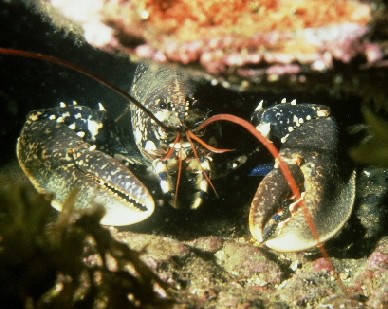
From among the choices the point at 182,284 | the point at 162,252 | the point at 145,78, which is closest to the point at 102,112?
the point at 145,78

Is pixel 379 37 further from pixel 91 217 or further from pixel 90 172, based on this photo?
pixel 90 172

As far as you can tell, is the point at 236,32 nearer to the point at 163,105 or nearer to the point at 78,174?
the point at 163,105

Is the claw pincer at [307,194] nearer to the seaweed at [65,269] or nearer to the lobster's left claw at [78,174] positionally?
the lobster's left claw at [78,174]

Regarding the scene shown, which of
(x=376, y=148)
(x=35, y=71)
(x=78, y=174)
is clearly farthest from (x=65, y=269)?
(x=35, y=71)

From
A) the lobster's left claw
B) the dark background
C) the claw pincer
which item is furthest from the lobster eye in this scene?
the claw pincer

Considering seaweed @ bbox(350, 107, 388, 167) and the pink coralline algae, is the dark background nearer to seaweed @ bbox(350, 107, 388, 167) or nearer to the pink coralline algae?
the pink coralline algae

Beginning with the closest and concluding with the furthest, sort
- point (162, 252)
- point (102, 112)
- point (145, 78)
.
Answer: point (162, 252) < point (102, 112) < point (145, 78)

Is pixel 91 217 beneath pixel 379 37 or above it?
beneath
